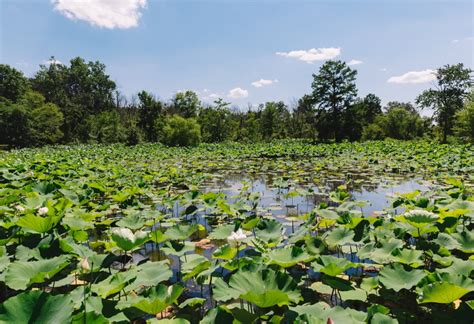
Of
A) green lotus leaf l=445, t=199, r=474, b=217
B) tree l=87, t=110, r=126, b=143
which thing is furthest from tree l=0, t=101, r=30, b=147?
green lotus leaf l=445, t=199, r=474, b=217

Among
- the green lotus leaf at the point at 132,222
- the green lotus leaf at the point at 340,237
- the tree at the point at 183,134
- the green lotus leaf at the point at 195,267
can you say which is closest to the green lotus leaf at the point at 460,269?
the green lotus leaf at the point at 340,237

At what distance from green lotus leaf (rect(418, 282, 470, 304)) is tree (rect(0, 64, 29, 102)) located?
41119 mm

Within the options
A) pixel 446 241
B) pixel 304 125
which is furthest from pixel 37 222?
pixel 304 125

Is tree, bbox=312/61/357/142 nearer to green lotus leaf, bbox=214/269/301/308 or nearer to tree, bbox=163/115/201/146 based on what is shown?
tree, bbox=163/115/201/146

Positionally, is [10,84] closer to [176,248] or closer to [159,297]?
[176,248]

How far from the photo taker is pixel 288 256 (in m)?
2.37

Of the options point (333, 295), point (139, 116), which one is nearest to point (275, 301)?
point (333, 295)

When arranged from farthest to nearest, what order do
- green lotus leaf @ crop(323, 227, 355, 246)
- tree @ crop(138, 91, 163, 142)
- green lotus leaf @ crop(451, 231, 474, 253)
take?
tree @ crop(138, 91, 163, 142)
green lotus leaf @ crop(323, 227, 355, 246)
green lotus leaf @ crop(451, 231, 474, 253)

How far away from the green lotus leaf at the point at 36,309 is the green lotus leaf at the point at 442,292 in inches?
71.8

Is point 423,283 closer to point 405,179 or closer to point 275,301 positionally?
point 275,301

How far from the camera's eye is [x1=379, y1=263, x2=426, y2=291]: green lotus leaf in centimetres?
203

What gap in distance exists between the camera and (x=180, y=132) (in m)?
25.5

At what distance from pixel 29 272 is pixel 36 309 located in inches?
27.0

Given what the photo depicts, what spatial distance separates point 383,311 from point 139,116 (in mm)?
35624
